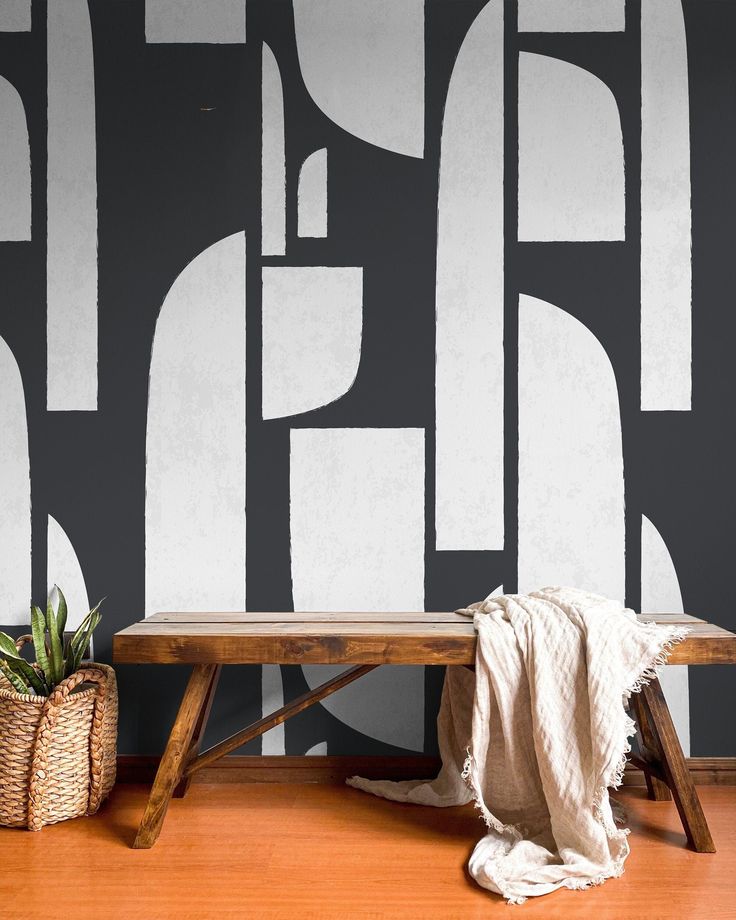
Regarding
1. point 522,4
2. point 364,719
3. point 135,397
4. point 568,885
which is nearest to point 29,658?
point 135,397

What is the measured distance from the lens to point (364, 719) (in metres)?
2.49

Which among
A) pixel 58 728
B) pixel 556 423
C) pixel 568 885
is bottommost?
pixel 568 885

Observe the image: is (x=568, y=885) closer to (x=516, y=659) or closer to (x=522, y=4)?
(x=516, y=659)

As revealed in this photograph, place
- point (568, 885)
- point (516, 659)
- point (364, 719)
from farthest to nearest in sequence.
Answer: point (364, 719), point (516, 659), point (568, 885)

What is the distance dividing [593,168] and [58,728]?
233 cm

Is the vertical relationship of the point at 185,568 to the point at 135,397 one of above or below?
below

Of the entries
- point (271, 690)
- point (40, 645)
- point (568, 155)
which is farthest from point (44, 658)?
point (568, 155)

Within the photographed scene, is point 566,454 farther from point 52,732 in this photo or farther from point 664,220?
point 52,732

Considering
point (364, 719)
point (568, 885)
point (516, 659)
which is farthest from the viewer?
point (364, 719)

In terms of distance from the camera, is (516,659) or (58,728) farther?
(58,728)

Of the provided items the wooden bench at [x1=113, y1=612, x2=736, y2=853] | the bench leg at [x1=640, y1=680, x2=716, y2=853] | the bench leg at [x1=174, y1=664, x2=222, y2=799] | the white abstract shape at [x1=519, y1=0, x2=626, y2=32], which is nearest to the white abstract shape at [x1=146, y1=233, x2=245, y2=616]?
the bench leg at [x1=174, y1=664, x2=222, y2=799]

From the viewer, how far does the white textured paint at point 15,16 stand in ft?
8.27

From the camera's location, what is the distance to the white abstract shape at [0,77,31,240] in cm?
252

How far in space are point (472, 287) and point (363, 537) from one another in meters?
0.88
